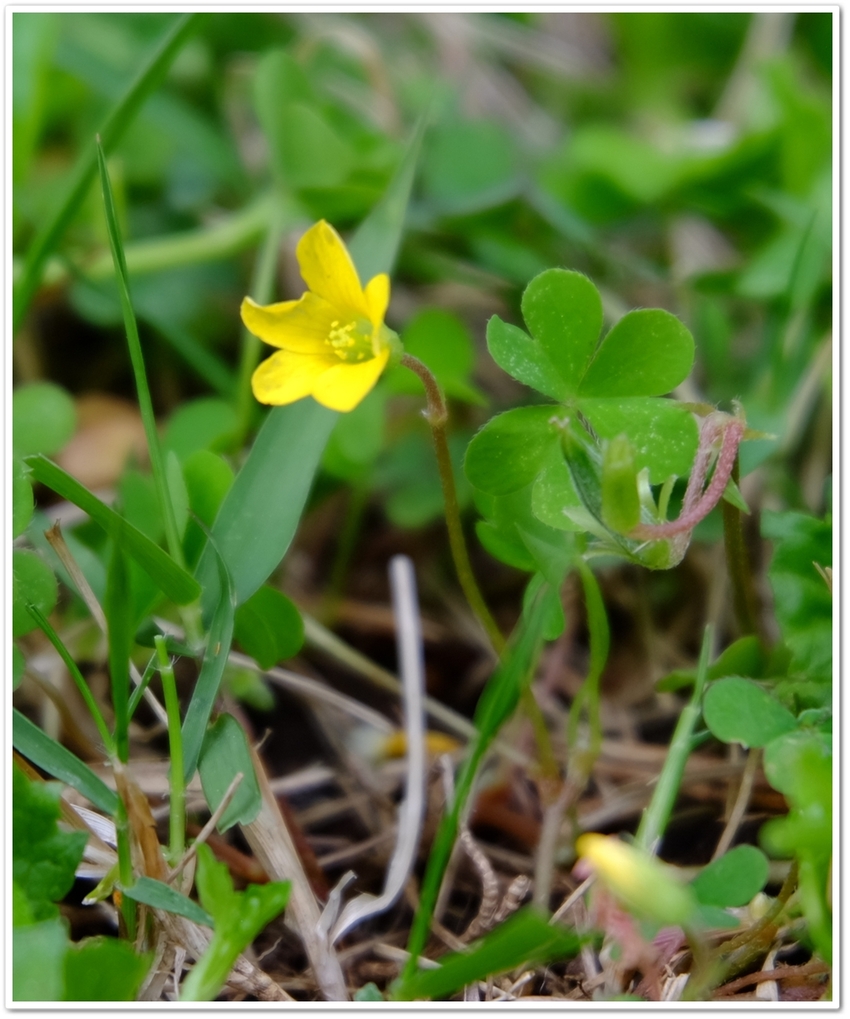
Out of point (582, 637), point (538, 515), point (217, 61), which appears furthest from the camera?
point (217, 61)

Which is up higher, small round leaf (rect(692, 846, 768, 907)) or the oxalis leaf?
the oxalis leaf

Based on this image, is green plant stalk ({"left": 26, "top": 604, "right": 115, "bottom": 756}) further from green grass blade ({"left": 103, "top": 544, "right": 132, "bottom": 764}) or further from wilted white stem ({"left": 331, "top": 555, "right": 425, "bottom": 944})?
wilted white stem ({"left": 331, "top": 555, "right": 425, "bottom": 944})

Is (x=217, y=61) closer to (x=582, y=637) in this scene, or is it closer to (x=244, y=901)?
(x=582, y=637)

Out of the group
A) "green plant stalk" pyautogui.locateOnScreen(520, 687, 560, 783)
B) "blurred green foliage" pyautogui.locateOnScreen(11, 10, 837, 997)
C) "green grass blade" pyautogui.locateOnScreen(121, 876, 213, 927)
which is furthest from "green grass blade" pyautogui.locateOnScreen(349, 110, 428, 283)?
"green grass blade" pyautogui.locateOnScreen(121, 876, 213, 927)

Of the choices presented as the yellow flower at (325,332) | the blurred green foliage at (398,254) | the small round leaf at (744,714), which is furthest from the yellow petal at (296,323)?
the small round leaf at (744,714)

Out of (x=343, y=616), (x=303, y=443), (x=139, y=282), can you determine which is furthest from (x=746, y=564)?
(x=139, y=282)

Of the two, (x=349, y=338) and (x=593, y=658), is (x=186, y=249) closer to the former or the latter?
(x=349, y=338)
